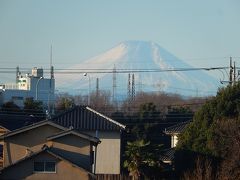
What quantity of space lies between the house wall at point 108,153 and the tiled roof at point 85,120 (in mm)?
439

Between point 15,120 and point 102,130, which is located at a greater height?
point 15,120

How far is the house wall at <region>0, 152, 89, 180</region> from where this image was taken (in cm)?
2755

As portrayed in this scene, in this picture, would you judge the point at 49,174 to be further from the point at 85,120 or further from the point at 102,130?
the point at 85,120

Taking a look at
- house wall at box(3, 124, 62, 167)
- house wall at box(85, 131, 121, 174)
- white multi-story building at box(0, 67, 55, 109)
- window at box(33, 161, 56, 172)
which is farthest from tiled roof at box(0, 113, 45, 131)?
white multi-story building at box(0, 67, 55, 109)

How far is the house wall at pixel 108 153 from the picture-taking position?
1547 inches

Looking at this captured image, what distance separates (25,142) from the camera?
29.6 m

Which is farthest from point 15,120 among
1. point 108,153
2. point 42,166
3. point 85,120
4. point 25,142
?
point 42,166

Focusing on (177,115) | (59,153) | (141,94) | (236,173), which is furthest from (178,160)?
(141,94)

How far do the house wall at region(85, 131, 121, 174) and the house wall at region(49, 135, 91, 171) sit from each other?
9.91 meters

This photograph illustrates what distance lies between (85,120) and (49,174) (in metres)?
11.6

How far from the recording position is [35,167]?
27859 millimetres

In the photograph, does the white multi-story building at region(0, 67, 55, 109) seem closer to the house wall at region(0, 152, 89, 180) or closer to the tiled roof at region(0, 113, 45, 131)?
the tiled roof at region(0, 113, 45, 131)

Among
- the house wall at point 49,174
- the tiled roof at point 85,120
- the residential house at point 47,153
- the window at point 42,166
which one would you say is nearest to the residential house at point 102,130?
the tiled roof at point 85,120

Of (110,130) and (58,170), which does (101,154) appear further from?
(58,170)
